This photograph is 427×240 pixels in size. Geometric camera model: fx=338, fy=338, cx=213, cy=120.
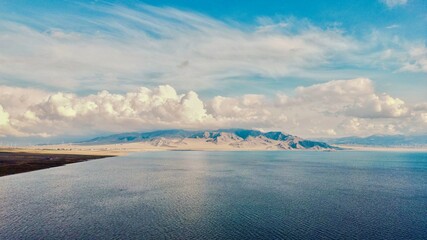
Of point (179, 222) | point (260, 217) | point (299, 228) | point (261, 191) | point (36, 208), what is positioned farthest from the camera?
point (261, 191)

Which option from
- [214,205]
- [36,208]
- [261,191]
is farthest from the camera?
[261,191]

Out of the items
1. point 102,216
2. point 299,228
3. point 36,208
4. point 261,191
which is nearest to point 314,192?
point 261,191

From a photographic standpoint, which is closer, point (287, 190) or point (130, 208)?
point (130, 208)

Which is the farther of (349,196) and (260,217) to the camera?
(349,196)

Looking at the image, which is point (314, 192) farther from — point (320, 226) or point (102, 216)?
point (102, 216)

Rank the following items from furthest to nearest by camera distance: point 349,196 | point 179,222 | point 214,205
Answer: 1. point 349,196
2. point 214,205
3. point 179,222

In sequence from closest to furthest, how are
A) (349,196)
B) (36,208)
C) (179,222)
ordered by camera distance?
(179,222) < (36,208) < (349,196)

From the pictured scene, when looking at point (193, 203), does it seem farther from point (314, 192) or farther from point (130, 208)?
point (314, 192)

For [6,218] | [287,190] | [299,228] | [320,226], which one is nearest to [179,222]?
[299,228]

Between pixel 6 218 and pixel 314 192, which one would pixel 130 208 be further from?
pixel 314 192
